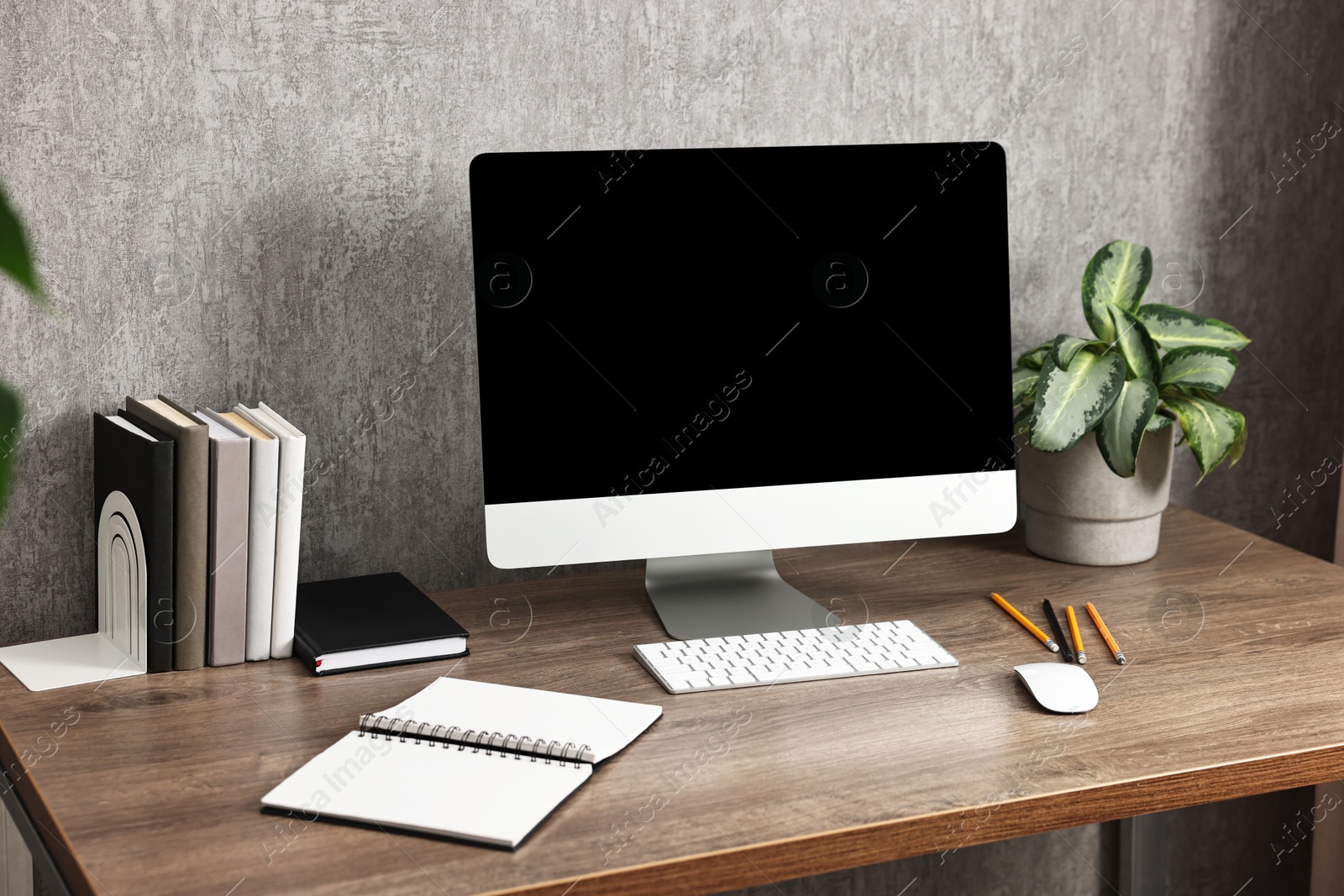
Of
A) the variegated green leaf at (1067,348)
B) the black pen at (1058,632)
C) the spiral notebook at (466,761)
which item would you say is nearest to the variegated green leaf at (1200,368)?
the variegated green leaf at (1067,348)

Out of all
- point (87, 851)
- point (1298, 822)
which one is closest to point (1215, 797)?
point (87, 851)

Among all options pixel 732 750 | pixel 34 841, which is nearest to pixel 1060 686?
pixel 732 750

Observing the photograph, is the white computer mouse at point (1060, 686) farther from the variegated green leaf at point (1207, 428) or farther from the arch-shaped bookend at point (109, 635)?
the arch-shaped bookend at point (109, 635)

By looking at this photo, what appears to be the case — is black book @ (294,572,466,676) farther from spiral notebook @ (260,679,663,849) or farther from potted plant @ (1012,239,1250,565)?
potted plant @ (1012,239,1250,565)

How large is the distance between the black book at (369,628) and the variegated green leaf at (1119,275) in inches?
34.8

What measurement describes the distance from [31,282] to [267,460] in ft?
2.22

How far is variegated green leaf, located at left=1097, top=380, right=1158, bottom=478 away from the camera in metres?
1.36

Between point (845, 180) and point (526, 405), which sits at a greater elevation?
point (845, 180)

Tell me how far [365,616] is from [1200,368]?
101 cm

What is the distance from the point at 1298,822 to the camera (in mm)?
1919

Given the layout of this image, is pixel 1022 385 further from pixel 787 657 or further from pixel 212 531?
pixel 212 531

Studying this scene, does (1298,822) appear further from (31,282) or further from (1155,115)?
(31,282)

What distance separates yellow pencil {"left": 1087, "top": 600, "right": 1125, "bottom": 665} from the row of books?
31.8 inches

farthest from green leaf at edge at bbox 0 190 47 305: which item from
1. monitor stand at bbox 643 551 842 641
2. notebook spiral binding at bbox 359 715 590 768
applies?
monitor stand at bbox 643 551 842 641
